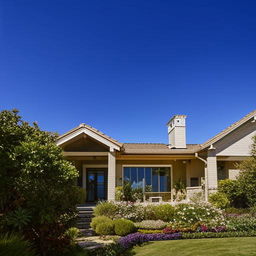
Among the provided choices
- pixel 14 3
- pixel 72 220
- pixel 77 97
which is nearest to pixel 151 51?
pixel 77 97

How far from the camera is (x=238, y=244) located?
10.4 m

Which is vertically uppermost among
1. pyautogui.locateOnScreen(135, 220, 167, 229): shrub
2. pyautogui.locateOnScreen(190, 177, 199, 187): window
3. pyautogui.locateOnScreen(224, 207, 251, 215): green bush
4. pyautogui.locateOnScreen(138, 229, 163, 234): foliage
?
pyautogui.locateOnScreen(190, 177, 199, 187): window

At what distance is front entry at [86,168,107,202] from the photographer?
22031 millimetres

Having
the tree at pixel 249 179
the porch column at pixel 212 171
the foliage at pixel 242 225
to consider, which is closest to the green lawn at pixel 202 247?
the foliage at pixel 242 225

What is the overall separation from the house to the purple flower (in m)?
5.60

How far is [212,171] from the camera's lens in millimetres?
18344

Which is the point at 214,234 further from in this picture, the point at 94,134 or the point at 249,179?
the point at 94,134

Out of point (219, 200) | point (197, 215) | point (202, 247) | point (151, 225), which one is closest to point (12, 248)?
point (202, 247)

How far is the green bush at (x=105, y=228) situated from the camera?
12.9 meters

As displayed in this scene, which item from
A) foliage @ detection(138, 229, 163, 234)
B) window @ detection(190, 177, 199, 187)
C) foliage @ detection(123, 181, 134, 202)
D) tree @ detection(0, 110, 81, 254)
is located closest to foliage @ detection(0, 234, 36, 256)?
tree @ detection(0, 110, 81, 254)

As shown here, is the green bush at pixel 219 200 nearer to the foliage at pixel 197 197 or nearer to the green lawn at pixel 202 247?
the foliage at pixel 197 197

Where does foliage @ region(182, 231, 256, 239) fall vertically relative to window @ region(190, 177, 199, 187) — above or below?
below

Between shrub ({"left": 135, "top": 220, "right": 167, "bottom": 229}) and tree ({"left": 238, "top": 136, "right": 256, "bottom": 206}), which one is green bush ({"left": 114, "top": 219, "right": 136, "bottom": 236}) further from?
tree ({"left": 238, "top": 136, "right": 256, "bottom": 206})

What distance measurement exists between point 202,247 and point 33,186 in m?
6.48
